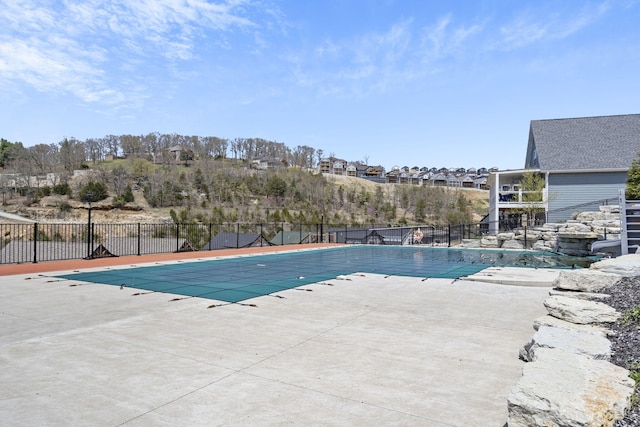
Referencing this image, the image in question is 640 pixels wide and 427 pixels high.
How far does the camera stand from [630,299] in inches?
208

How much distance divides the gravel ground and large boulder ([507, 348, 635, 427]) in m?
0.07

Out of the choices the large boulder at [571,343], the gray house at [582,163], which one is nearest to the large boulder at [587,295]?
the large boulder at [571,343]

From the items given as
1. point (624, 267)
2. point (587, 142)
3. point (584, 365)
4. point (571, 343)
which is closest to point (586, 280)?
point (624, 267)

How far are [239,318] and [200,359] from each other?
73.9 inches

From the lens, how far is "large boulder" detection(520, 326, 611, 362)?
3525mm

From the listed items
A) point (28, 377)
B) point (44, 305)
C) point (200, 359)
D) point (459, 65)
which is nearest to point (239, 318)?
point (200, 359)

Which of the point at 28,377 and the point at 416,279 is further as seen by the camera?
the point at 416,279

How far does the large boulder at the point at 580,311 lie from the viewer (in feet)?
15.5

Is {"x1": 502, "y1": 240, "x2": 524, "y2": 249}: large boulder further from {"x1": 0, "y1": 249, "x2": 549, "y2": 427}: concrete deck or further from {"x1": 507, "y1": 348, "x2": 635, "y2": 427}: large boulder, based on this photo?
{"x1": 507, "y1": 348, "x2": 635, "y2": 427}: large boulder

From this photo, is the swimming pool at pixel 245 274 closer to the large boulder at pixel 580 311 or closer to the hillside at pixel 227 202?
the large boulder at pixel 580 311

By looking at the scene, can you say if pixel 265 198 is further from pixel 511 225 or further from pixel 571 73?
pixel 571 73

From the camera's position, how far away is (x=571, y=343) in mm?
3766

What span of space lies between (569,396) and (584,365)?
0.72 meters

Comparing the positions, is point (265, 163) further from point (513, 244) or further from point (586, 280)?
point (586, 280)
